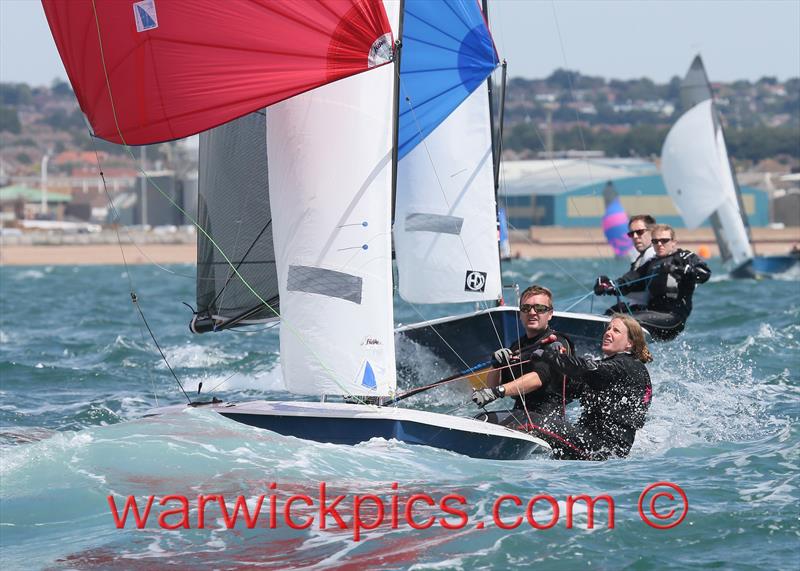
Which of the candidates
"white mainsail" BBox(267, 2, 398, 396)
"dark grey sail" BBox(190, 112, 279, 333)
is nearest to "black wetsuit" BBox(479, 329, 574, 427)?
"white mainsail" BBox(267, 2, 398, 396)

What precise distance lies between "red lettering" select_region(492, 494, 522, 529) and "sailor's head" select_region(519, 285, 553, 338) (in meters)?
1.62

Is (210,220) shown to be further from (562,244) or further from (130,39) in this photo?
(562,244)

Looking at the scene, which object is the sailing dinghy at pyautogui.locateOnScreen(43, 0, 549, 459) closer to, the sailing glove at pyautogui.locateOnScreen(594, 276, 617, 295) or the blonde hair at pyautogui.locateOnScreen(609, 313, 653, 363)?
the blonde hair at pyautogui.locateOnScreen(609, 313, 653, 363)

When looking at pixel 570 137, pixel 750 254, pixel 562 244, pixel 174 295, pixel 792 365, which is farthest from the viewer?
pixel 570 137

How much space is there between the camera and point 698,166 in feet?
114

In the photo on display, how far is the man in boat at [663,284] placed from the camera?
1189cm

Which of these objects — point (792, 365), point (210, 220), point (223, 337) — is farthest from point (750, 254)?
point (210, 220)

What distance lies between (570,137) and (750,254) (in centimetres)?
13794

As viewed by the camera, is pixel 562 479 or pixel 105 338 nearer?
pixel 562 479

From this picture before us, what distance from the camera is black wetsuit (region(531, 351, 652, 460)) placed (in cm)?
775

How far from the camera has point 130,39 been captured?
789 cm

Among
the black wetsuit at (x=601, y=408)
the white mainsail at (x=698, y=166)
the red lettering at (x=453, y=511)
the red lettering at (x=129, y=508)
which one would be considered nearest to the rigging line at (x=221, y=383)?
the black wetsuit at (x=601, y=408)

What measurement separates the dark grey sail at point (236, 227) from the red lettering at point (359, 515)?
308cm

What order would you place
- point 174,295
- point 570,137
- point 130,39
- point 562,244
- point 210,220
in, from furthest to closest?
1. point 570,137
2. point 562,244
3. point 174,295
4. point 210,220
5. point 130,39
